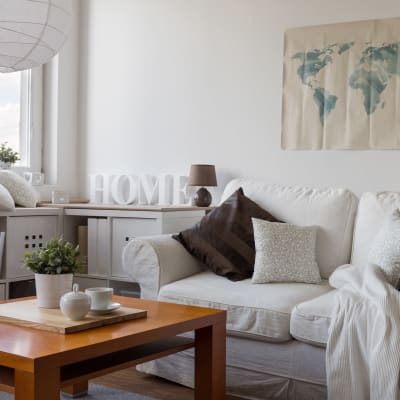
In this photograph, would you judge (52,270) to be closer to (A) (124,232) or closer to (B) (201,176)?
(A) (124,232)

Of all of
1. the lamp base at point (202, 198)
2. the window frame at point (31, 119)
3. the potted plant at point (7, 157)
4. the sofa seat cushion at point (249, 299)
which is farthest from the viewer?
the window frame at point (31, 119)

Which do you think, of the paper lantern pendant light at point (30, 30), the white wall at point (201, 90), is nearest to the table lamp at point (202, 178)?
the white wall at point (201, 90)

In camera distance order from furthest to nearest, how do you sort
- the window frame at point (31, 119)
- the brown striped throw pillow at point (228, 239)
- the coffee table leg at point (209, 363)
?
1. the window frame at point (31, 119)
2. the brown striped throw pillow at point (228, 239)
3. the coffee table leg at point (209, 363)

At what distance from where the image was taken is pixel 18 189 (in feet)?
13.0

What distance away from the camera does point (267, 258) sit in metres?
3.11

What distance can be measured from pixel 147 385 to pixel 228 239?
812 millimetres

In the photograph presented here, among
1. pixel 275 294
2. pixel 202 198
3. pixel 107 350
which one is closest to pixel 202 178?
pixel 202 198

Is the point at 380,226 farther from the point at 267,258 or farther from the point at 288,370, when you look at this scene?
the point at 288,370

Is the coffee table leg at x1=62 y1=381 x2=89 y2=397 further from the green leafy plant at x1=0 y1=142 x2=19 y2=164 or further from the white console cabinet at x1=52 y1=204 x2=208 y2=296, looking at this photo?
the green leafy plant at x1=0 y1=142 x2=19 y2=164

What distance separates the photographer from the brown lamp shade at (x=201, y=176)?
3.95m

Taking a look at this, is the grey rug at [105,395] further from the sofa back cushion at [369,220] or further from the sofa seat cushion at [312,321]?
the sofa back cushion at [369,220]

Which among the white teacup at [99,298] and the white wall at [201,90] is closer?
the white teacup at [99,298]

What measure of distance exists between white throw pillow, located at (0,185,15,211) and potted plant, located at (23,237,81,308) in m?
1.35

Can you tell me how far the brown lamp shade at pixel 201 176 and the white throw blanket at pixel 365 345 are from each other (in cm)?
158
